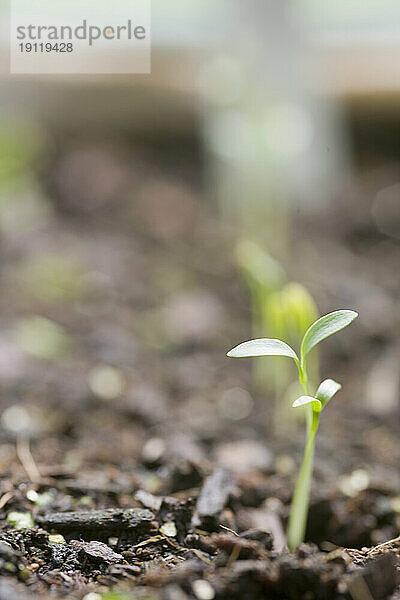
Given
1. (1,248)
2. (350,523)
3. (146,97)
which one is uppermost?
(146,97)

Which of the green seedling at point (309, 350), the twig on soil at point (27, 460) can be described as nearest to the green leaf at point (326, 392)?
the green seedling at point (309, 350)

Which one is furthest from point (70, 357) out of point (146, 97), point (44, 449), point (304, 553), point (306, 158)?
point (146, 97)

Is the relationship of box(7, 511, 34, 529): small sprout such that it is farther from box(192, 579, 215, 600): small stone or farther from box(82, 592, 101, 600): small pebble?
box(192, 579, 215, 600): small stone

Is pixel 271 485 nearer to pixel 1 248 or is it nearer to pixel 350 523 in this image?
pixel 350 523

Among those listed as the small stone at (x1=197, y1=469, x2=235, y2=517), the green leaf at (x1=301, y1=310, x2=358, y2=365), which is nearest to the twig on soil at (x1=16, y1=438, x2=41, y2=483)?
the small stone at (x1=197, y1=469, x2=235, y2=517)

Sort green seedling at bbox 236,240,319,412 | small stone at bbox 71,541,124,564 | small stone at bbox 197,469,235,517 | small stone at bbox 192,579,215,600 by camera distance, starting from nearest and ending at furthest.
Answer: small stone at bbox 192,579,215,600, small stone at bbox 71,541,124,564, small stone at bbox 197,469,235,517, green seedling at bbox 236,240,319,412

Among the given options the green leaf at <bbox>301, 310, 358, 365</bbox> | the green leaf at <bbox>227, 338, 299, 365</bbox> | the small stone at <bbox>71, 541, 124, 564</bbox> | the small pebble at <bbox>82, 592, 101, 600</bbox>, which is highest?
the green leaf at <bbox>301, 310, 358, 365</bbox>

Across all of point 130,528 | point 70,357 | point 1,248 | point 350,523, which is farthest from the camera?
point 1,248

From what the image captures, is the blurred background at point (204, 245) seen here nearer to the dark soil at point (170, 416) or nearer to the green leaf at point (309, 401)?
the dark soil at point (170, 416)
